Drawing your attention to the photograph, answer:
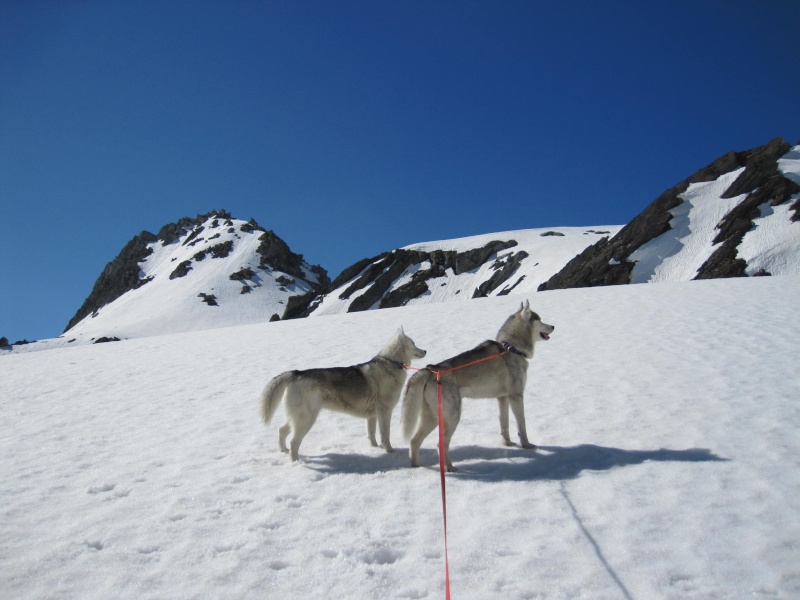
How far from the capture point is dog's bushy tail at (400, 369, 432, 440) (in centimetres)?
662

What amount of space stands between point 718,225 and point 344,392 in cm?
6254

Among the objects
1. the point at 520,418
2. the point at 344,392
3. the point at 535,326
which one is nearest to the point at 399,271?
the point at 535,326

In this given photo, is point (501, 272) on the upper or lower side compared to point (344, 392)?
upper

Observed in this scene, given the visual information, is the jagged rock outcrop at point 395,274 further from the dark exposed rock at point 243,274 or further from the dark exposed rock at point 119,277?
the dark exposed rock at point 119,277

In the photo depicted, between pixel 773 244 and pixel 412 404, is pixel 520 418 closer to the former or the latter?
pixel 412 404

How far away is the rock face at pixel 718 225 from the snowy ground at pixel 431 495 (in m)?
43.9

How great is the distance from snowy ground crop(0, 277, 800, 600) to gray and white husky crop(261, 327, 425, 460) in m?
0.52

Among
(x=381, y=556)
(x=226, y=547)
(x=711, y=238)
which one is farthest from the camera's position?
(x=711, y=238)

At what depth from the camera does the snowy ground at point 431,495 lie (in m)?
3.99

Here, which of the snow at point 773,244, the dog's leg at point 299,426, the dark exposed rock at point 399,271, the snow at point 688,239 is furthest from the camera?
the dark exposed rock at point 399,271

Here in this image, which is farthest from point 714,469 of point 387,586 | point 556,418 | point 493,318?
point 493,318

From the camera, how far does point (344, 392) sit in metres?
7.11

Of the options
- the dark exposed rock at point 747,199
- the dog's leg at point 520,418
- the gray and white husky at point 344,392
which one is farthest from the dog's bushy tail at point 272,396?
the dark exposed rock at point 747,199

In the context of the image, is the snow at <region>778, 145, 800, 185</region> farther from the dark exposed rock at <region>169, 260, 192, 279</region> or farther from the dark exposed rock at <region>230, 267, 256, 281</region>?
the dark exposed rock at <region>169, 260, 192, 279</region>
